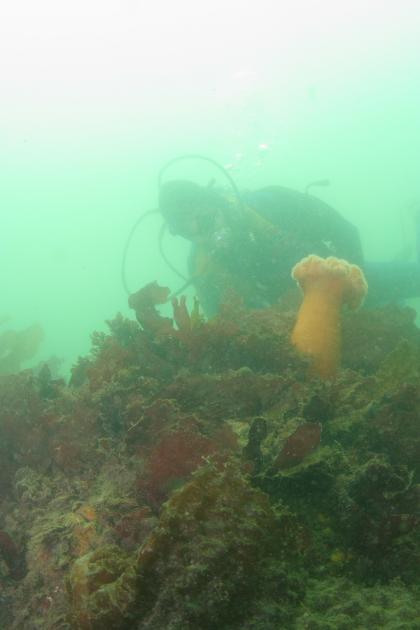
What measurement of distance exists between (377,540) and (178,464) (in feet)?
2.63

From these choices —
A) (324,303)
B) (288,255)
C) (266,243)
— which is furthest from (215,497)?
(266,243)

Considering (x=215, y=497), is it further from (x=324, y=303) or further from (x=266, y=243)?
(x=266, y=243)

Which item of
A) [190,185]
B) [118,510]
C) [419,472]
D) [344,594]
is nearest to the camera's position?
[344,594]

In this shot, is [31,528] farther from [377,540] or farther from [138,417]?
[377,540]

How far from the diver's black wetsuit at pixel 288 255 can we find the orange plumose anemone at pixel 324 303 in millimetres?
2615

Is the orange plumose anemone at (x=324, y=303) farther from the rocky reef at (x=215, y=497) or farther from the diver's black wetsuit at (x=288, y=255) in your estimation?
the diver's black wetsuit at (x=288, y=255)

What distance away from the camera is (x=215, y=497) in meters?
0.95

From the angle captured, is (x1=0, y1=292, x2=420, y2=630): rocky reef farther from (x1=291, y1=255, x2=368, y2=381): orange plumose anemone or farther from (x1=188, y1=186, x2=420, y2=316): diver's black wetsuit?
(x1=188, y1=186, x2=420, y2=316): diver's black wetsuit

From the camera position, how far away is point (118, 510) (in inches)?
54.2

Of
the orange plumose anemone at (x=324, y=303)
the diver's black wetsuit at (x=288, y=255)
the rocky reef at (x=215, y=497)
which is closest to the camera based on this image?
the rocky reef at (x=215, y=497)

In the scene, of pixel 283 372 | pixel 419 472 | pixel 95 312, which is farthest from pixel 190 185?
pixel 95 312

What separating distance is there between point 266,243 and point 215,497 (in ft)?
17.1

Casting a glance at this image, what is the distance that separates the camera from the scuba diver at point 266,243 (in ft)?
18.6

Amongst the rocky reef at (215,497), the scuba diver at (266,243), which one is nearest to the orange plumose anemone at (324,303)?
the rocky reef at (215,497)
